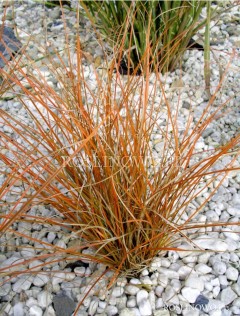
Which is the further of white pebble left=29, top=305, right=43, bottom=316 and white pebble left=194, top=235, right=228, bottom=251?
white pebble left=194, top=235, right=228, bottom=251

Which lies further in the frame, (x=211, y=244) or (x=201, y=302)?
(x=211, y=244)

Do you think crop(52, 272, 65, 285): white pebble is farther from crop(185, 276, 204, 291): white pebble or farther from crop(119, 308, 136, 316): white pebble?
crop(185, 276, 204, 291): white pebble

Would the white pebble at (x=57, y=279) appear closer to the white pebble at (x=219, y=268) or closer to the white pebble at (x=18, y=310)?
the white pebble at (x=18, y=310)

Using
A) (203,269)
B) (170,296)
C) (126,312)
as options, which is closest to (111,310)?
(126,312)

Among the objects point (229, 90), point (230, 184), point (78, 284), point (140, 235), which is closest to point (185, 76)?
point (229, 90)

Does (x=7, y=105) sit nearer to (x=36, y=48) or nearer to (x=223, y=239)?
(x=36, y=48)

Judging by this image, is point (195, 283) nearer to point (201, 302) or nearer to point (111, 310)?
point (201, 302)

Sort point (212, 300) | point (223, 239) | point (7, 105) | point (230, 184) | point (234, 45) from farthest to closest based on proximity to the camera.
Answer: point (234, 45), point (7, 105), point (230, 184), point (223, 239), point (212, 300)

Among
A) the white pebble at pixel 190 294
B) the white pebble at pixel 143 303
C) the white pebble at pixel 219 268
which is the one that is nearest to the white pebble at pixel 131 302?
the white pebble at pixel 143 303

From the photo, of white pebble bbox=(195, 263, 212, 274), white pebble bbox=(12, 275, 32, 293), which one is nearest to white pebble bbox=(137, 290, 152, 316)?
white pebble bbox=(195, 263, 212, 274)
